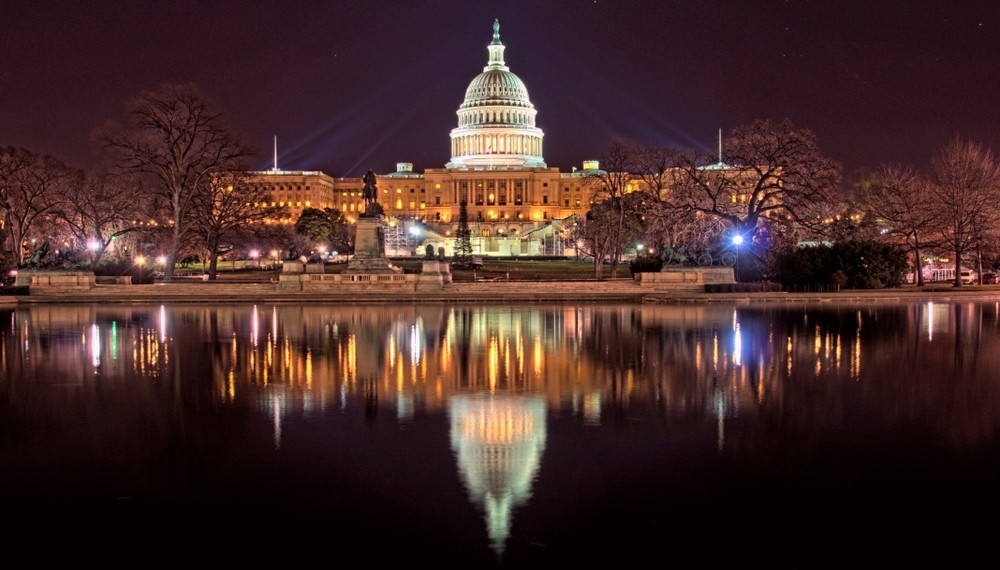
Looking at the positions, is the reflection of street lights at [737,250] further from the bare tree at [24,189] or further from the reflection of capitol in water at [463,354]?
the bare tree at [24,189]

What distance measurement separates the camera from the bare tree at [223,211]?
60281 millimetres

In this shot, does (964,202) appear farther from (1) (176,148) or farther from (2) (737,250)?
(1) (176,148)

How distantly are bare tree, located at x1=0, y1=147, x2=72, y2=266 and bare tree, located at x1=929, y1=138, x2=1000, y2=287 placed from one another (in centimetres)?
5399

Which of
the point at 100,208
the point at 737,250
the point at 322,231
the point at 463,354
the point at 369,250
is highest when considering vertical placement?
the point at 100,208

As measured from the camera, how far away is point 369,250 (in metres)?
51.2

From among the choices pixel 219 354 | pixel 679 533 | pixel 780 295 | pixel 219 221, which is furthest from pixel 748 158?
pixel 679 533

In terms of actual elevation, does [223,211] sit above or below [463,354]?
above

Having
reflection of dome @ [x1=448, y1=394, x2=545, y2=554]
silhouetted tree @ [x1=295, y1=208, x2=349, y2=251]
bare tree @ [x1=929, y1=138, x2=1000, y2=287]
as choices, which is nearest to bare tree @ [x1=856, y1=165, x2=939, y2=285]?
bare tree @ [x1=929, y1=138, x2=1000, y2=287]

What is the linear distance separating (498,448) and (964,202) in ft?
162

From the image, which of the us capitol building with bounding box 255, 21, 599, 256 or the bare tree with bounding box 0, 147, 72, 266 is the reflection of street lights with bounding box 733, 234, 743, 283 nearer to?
the bare tree with bounding box 0, 147, 72, 266

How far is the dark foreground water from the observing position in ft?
28.7

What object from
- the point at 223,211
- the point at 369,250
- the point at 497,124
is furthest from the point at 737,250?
the point at 497,124

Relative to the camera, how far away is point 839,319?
31.8 metres

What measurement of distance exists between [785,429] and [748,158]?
40.3 m
